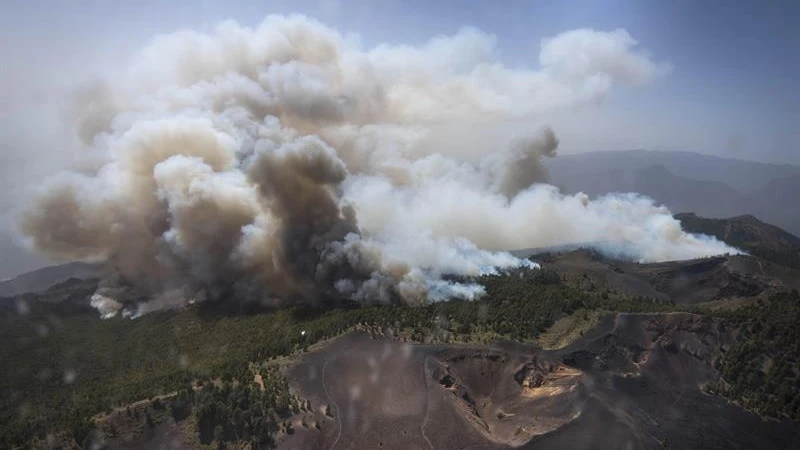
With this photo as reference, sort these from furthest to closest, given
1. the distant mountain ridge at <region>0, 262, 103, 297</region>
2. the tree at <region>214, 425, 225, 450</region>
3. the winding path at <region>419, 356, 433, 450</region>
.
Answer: the distant mountain ridge at <region>0, 262, 103, 297</region> < the winding path at <region>419, 356, 433, 450</region> < the tree at <region>214, 425, 225, 450</region>

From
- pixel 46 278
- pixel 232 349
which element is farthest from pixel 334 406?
pixel 46 278

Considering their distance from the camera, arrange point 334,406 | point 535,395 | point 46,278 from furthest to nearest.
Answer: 1. point 46,278
2. point 535,395
3. point 334,406

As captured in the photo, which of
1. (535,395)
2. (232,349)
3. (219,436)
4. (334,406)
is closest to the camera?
(219,436)

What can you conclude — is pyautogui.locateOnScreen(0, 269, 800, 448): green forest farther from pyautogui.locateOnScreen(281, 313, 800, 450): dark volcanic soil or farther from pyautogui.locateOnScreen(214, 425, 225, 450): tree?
pyautogui.locateOnScreen(281, 313, 800, 450): dark volcanic soil

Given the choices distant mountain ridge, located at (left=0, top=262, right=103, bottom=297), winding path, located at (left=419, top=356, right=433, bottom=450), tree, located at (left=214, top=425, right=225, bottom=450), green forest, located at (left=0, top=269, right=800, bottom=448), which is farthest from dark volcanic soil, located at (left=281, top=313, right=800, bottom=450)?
distant mountain ridge, located at (left=0, top=262, right=103, bottom=297)

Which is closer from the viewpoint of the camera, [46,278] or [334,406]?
[334,406]


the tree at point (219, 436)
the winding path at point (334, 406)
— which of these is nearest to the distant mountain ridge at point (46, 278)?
the winding path at point (334, 406)

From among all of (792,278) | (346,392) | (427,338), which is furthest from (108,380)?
(792,278)

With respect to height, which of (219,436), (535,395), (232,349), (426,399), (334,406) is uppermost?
(426,399)

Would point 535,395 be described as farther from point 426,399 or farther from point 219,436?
point 219,436
